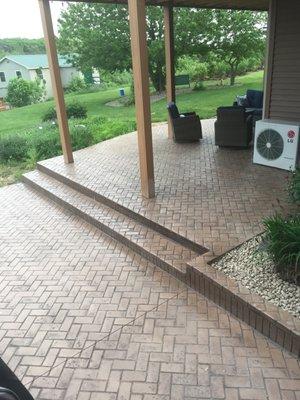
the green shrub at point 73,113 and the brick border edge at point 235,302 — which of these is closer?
the brick border edge at point 235,302

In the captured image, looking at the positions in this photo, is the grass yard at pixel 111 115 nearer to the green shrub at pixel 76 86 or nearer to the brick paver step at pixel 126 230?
the brick paver step at pixel 126 230

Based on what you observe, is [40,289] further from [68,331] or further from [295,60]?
[295,60]

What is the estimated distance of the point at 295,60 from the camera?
5.77 meters

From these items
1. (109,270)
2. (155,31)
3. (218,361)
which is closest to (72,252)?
(109,270)

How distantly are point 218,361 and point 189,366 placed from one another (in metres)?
0.24

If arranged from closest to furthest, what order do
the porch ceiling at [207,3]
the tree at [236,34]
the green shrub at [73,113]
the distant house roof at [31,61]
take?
the porch ceiling at [207,3]
the green shrub at [73,113]
the tree at [236,34]
the distant house roof at [31,61]

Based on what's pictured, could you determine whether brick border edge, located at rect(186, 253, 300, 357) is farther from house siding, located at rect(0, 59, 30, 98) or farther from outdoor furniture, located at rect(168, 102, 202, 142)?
house siding, located at rect(0, 59, 30, 98)

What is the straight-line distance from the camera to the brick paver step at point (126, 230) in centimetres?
405

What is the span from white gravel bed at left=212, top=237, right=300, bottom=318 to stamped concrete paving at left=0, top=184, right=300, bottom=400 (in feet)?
1.13

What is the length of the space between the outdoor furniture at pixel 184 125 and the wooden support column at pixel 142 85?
3007 mm

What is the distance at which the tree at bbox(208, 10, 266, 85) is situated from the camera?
59.9 ft

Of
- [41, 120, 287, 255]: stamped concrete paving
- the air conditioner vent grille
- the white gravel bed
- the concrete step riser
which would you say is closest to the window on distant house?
[41, 120, 287, 255]: stamped concrete paving

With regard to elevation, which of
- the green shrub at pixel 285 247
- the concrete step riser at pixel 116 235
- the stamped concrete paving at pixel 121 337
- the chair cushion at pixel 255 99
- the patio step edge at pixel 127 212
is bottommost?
the stamped concrete paving at pixel 121 337

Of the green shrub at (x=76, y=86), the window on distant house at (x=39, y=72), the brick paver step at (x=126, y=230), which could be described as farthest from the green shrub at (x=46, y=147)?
the window on distant house at (x=39, y=72)
